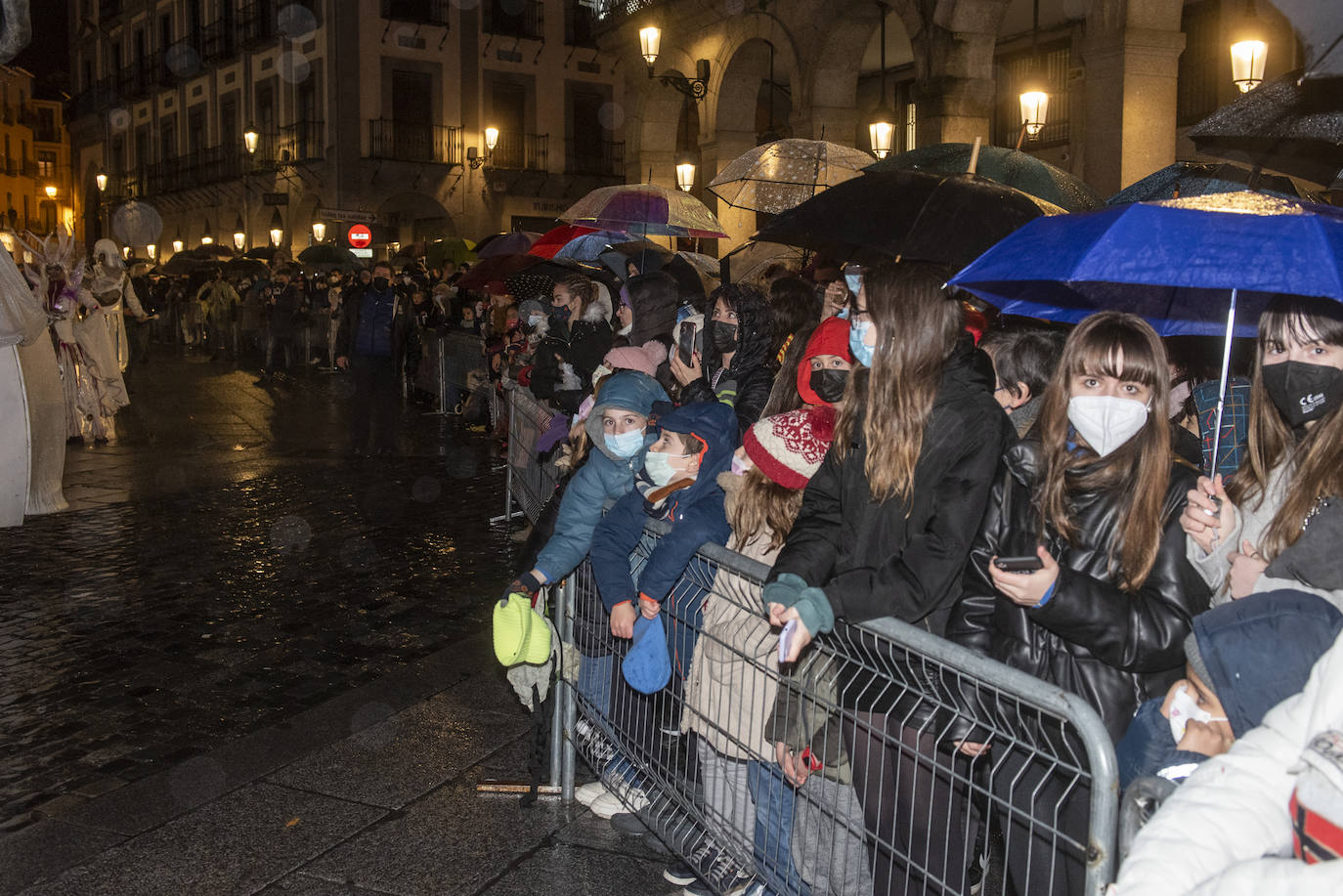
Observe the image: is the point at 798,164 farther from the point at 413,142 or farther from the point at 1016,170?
the point at 413,142

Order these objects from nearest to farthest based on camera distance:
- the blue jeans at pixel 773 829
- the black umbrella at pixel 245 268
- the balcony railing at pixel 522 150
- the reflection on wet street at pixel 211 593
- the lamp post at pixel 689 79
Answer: the blue jeans at pixel 773 829, the reflection on wet street at pixel 211 593, the lamp post at pixel 689 79, the black umbrella at pixel 245 268, the balcony railing at pixel 522 150

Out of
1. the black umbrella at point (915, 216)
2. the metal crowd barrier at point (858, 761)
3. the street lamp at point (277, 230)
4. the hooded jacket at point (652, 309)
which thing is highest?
the street lamp at point (277, 230)

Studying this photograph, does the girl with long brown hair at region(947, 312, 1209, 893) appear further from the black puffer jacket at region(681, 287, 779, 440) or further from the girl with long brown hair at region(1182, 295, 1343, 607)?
the black puffer jacket at region(681, 287, 779, 440)

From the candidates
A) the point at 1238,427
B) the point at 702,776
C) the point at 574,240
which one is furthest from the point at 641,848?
the point at 574,240

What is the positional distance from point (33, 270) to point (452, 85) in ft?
88.0

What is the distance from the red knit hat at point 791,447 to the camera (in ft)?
11.1

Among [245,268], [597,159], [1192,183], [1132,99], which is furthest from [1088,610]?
[597,159]

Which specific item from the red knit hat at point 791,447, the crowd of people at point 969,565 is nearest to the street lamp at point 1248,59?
the crowd of people at point 969,565

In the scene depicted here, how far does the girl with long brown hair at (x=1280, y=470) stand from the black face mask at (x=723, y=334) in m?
2.22

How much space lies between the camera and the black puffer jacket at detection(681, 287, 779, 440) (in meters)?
4.65

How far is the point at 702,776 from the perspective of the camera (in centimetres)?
353

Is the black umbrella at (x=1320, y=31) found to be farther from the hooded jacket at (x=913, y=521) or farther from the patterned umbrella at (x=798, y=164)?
the patterned umbrella at (x=798, y=164)

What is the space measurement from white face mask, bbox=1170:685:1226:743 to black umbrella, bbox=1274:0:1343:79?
1.93m

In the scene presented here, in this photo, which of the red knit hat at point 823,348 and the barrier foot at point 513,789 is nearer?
the red knit hat at point 823,348
